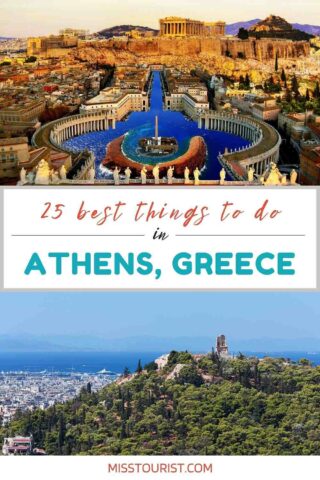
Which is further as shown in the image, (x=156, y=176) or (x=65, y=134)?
(x=65, y=134)

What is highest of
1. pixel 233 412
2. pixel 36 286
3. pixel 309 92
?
pixel 309 92

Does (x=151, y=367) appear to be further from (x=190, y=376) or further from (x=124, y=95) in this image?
(x=124, y=95)

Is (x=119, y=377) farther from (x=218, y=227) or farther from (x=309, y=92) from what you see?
(x=309, y=92)

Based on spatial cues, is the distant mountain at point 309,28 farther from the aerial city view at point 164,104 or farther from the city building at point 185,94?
the city building at point 185,94

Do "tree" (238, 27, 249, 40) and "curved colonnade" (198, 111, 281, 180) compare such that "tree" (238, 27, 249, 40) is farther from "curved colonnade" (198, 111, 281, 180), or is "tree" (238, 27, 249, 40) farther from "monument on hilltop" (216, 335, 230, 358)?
"monument on hilltop" (216, 335, 230, 358)

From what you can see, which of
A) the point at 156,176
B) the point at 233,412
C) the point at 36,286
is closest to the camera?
the point at 36,286

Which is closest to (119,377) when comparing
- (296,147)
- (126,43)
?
(296,147)

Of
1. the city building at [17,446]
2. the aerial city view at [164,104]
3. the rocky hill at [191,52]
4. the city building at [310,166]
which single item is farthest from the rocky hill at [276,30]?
the city building at [17,446]

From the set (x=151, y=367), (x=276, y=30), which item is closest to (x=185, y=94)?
(x=276, y=30)
